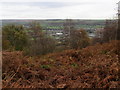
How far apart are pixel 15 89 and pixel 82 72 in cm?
234

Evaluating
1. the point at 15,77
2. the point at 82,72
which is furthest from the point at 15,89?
the point at 82,72

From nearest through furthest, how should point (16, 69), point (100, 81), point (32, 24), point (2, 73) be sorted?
point (100, 81) < point (2, 73) < point (16, 69) < point (32, 24)

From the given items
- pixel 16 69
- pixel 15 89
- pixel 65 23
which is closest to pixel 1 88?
pixel 15 89

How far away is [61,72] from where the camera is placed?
6250 millimetres

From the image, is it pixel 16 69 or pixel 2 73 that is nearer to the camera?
pixel 2 73

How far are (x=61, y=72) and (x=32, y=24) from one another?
869 inches

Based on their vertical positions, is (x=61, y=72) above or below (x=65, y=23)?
below

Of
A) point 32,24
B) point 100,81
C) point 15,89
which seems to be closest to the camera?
point 15,89

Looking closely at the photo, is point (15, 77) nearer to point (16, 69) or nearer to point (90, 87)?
point (16, 69)

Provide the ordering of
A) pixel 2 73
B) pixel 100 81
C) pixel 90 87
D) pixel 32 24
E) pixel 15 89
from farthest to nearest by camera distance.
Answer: pixel 32 24 → pixel 2 73 → pixel 100 81 → pixel 90 87 → pixel 15 89

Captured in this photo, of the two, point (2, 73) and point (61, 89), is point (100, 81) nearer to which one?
point (61, 89)

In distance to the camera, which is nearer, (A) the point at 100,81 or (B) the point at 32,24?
(A) the point at 100,81

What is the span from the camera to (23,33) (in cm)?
2683

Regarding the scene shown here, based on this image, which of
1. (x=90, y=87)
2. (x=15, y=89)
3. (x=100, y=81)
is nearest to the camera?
(x=15, y=89)
